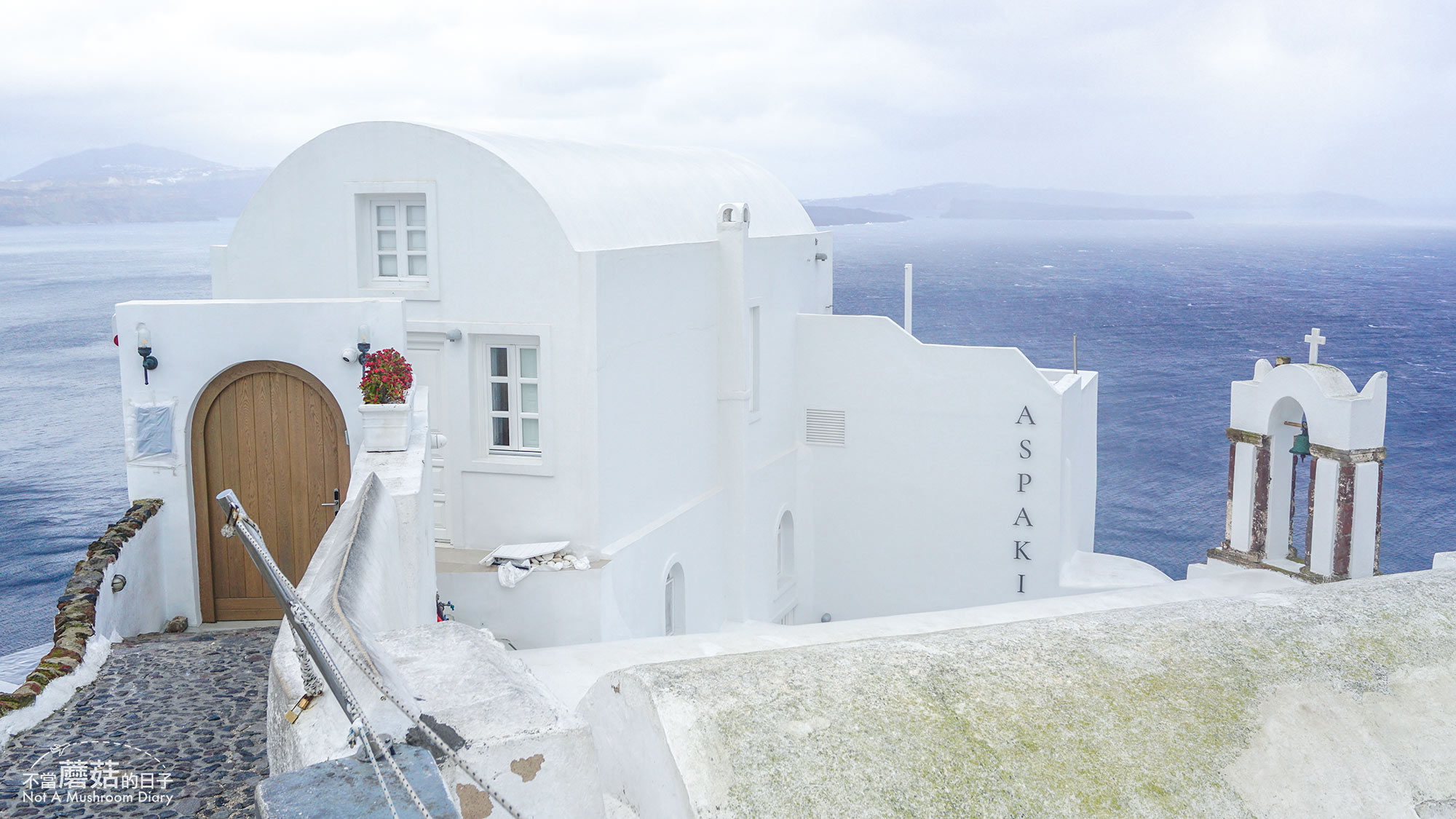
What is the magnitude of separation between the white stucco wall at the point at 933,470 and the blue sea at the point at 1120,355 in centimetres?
1172

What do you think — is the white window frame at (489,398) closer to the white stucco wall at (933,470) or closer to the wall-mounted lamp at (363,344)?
the wall-mounted lamp at (363,344)

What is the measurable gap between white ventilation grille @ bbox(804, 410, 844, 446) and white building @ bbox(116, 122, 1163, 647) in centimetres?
4

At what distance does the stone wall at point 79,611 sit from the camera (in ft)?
24.6

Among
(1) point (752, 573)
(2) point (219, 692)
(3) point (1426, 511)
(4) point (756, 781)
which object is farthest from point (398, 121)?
(3) point (1426, 511)

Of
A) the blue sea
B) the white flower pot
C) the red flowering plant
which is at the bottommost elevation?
the blue sea

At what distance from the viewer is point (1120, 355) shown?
90125 mm

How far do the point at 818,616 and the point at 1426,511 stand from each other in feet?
161

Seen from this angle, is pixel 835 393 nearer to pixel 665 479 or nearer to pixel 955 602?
pixel 955 602

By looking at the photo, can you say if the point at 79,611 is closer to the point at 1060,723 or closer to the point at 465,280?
the point at 465,280

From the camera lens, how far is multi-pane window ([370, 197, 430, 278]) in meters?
13.6

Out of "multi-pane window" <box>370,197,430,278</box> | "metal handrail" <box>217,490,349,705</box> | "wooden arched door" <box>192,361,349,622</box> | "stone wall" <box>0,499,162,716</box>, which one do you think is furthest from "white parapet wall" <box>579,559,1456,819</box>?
"multi-pane window" <box>370,197,430,278</box>

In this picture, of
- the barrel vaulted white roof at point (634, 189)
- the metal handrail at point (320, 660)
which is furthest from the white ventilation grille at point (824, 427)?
the metal handrail at point (320, 660)

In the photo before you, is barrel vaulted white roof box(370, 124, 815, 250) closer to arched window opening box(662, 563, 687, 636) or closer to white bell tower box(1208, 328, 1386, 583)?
arched window opening box(662, 563, 687, 636)

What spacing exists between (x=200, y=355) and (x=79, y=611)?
2.74 meters
